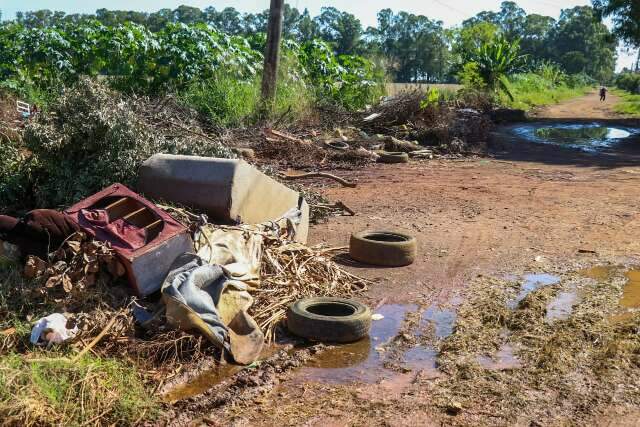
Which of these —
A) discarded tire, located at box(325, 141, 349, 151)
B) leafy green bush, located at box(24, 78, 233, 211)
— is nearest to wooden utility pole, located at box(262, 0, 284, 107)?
discarded tire, located at box(325, 141, 349, 151)

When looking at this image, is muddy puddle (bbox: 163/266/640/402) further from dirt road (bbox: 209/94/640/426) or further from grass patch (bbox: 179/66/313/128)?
grass patch (bbox: 179/66/313/128)

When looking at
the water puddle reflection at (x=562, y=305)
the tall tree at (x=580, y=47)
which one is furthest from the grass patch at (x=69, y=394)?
the tall tree at (x=580, y=47)

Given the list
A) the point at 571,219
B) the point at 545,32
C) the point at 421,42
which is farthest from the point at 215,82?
the point at 545,32

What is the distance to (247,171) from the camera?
705 centimetres

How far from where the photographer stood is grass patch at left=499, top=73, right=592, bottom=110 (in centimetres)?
3784

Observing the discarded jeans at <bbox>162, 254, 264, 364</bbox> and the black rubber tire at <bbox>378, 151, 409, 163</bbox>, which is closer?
the discarded jeans at <bbox>162, 254, 264, 364</bbox>

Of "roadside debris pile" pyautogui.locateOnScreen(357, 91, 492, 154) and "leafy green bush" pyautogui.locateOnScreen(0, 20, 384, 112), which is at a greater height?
"leafy green bush" pyautogui.locateOnScreen(0, 20, 384, 112)

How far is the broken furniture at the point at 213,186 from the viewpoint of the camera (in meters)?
6.78

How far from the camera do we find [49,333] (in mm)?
4570

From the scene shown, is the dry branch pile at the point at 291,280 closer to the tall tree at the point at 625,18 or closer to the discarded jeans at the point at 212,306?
the discarded jeans at the point at 212,306

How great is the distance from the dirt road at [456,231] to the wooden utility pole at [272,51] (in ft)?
12.8

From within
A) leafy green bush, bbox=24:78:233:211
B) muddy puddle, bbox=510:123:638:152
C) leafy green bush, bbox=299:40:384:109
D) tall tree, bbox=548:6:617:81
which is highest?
tall tree, bbox=548:6:617:81

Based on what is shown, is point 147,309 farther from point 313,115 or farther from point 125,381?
point 313,115

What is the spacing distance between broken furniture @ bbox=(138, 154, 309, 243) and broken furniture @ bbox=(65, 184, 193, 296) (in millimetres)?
933
